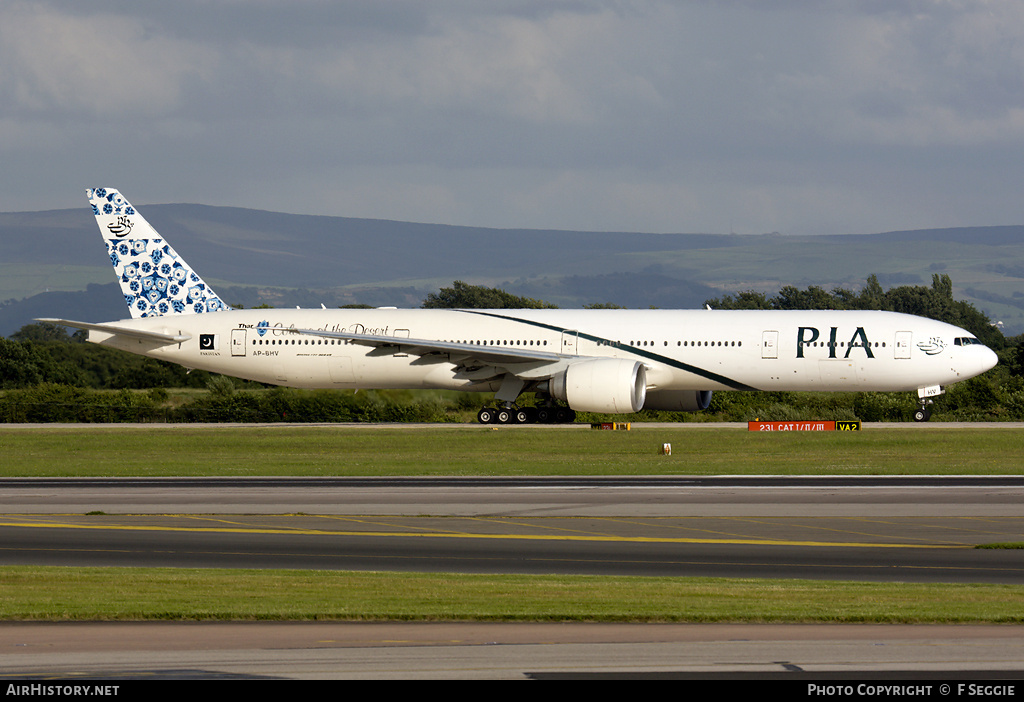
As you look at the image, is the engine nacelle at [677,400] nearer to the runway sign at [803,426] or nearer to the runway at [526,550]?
the runway sign at [803,426]

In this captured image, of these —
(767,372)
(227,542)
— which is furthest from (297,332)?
(227,542)

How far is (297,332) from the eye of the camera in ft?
138

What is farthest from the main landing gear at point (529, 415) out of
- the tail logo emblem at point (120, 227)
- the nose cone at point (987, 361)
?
the tail logo emblem at point (120, 227)

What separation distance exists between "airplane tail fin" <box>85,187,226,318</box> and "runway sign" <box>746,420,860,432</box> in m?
21.6

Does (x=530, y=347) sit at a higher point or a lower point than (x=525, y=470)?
higher

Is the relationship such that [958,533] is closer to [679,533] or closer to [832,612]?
[679,533]

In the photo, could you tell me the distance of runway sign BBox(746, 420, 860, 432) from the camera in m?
39.4

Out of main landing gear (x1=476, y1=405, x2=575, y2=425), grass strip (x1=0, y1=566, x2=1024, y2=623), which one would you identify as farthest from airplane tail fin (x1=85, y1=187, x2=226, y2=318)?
grass strip (x1=0, y1=566, x2=1024, y2=623)

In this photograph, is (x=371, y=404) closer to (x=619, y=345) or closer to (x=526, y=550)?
(x=619, y=345)

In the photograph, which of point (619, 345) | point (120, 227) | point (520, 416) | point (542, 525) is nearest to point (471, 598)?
point (542, 525)

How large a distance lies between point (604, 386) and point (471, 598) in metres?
26.3

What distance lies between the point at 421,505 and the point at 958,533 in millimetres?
10059

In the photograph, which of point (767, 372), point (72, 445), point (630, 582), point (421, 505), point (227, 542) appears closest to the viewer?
point (630, 582)

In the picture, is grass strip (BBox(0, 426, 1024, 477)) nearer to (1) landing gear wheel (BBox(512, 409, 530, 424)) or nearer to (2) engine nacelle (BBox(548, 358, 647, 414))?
(2) engine nacelle (BBox(548, 358, 647, 414))
